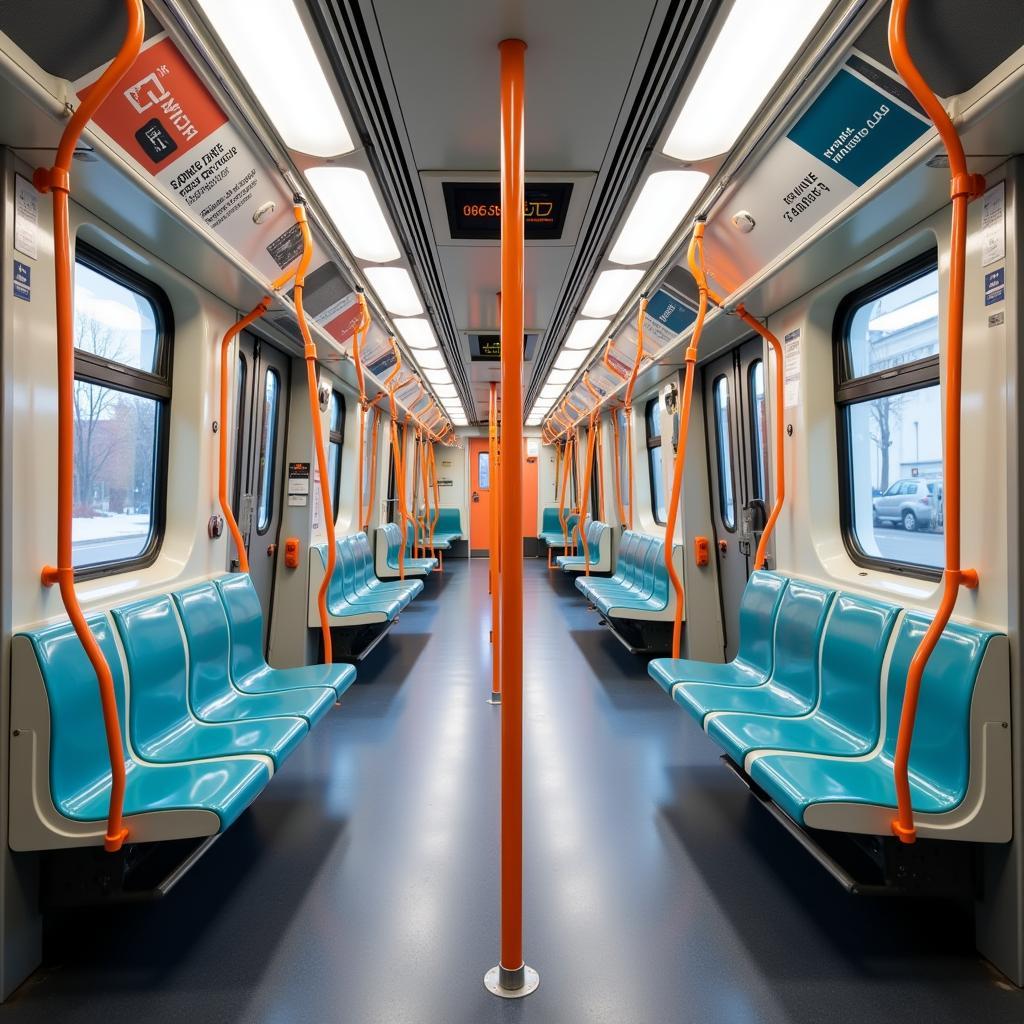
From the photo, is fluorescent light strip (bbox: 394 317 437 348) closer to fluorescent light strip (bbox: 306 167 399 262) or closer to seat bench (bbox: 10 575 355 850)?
fluorescent light strip (bbox: 306 167 399 262)

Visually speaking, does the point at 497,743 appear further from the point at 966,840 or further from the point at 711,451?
the point at 711,451

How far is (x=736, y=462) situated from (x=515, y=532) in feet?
10.9

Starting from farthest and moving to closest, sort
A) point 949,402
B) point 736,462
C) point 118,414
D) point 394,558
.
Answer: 1. point 394,558
2. point 736,462
3. point 118,414
4. point 949,402

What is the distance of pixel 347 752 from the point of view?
142 inches

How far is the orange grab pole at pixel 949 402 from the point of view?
1.54 m

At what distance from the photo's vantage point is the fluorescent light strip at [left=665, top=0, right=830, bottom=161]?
1912 millimetres

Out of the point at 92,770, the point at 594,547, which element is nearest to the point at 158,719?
the point at 92,770

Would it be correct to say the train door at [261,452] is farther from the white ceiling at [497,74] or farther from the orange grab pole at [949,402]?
the orange grab pole at [949,402]

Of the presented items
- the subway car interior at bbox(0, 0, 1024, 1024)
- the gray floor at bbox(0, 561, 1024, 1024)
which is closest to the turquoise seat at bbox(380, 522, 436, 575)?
the subway car interior at bbox(0, 0, 1024, 1024)

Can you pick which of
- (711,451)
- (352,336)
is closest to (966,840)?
(711,451)

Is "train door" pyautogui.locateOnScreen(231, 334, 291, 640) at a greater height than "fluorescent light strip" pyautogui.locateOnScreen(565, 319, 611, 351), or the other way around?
"fluorescent light strip" pyautogui.locateOnScreen(565, 319, 611, 351)

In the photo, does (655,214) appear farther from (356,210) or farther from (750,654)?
(750,654)

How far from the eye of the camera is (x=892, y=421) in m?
3.07

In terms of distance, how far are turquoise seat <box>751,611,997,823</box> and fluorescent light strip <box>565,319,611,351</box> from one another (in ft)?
12.9
